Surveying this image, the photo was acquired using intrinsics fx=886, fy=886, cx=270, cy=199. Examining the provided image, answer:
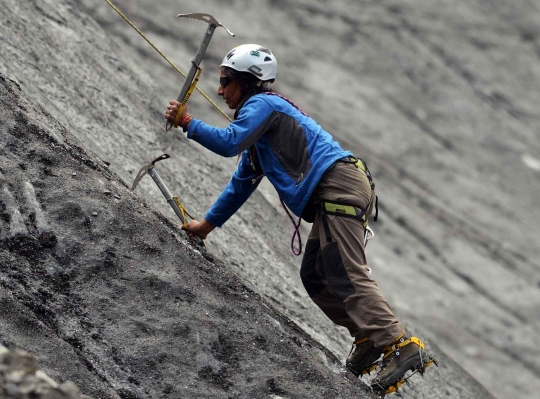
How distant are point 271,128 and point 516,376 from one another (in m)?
11.7

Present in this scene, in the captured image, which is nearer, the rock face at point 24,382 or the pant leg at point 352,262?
the rock face at point 24,382

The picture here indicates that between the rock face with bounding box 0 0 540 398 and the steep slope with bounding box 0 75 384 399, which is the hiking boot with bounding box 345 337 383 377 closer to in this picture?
the steep slope with bounding box 0 75 384 399

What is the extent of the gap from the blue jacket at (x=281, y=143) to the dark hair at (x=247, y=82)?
0.60 feet

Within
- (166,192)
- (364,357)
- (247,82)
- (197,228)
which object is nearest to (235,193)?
(197,228)

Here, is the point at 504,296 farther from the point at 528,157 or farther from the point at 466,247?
the point at 528,157

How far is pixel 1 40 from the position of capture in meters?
8.48

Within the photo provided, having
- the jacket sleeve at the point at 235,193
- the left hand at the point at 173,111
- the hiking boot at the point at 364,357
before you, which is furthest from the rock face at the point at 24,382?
the jacket sleeve at the point at 235,193

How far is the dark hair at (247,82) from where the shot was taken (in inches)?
249

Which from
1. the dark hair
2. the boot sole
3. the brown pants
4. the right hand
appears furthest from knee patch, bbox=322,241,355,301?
the dark hair

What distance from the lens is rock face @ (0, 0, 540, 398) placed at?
5820 millimetres

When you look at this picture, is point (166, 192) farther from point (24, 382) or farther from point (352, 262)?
point (24, 382)

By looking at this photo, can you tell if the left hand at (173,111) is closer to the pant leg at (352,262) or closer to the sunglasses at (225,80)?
the sunglasses at (225,80)

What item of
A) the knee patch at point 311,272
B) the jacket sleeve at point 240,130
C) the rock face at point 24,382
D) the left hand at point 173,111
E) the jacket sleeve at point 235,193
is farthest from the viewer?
the jacket sleeve at point 235,193

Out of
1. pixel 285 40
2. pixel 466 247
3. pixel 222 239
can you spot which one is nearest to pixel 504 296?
pixel 466 247
